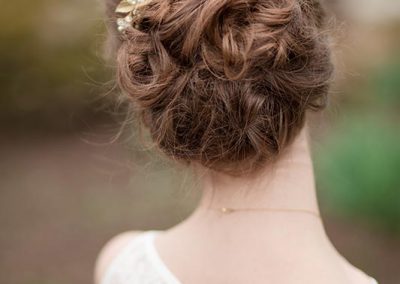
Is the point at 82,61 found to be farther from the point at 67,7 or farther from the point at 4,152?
the point at 4,152

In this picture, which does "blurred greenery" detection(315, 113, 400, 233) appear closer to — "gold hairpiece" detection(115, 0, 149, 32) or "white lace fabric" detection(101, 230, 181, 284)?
"white lace fabric" detection(101, 230, 181, 284)

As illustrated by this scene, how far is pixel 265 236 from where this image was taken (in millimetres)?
1229

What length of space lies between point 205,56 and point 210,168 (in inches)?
9.3

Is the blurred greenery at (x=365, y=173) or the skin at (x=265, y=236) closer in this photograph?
the skin at (x=265, y=236)

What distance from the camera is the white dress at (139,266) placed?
4.49 ft

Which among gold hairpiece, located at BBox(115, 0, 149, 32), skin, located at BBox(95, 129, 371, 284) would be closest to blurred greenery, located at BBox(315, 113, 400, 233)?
skin, located at BBox(95, 129, 371, 284)

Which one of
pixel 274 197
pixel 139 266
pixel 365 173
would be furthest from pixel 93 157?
pixel 274 197

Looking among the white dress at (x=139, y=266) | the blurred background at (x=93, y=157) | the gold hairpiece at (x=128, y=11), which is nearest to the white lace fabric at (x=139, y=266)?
the white dress at (x=139, y=266)

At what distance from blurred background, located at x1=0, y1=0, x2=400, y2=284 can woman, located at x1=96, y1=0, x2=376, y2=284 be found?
50.2 inches

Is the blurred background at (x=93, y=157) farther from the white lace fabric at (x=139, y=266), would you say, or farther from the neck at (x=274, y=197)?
the neck at (x=274, y=197)

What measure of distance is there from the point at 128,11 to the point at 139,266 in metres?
0.55

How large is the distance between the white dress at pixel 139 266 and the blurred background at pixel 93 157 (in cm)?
102

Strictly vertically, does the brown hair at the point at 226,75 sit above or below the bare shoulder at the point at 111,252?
above

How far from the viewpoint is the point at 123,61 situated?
1255 mm
